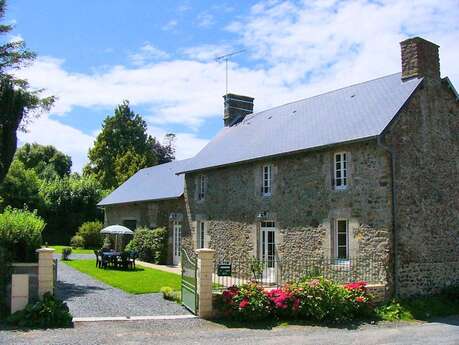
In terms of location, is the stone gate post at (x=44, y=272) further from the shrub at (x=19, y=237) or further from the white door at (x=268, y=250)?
the white door at (x=268, y=250)

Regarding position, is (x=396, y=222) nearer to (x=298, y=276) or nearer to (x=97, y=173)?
(x=298, y=276)

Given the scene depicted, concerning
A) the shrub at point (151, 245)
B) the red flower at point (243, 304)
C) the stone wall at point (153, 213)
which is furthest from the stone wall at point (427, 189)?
the shrub at point (151, 245)

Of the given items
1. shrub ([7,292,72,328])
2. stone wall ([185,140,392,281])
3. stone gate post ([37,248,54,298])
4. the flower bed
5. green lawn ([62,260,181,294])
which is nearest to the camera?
shrub ([7,292,72,328])

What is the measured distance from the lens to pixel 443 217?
1584 centimetres

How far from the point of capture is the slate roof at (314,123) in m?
15.6

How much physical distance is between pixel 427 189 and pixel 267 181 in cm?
565

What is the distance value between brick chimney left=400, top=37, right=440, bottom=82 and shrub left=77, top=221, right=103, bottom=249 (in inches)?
984

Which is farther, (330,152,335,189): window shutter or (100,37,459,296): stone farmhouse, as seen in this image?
(330,152,335,189): window shutter

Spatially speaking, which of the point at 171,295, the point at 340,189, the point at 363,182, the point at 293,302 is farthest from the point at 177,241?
the point at 293,302

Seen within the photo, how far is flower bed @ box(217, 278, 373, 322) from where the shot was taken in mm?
11969

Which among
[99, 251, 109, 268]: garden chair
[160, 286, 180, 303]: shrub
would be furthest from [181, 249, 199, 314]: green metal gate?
[99, 251, 109, 268]: garden chair

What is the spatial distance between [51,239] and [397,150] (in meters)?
29.5

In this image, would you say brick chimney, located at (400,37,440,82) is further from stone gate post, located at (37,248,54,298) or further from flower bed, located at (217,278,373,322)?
stone gate post, located at (37,248,54,298)

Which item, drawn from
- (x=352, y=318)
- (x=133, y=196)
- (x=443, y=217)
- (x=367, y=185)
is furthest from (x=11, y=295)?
(x=133, y=196)
